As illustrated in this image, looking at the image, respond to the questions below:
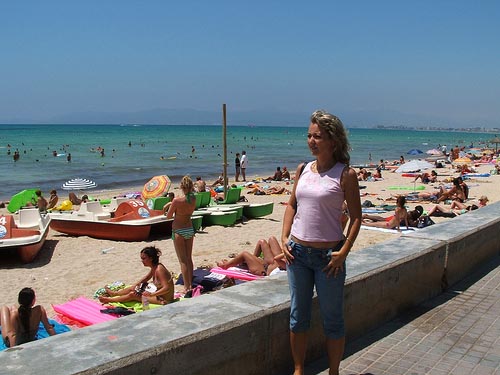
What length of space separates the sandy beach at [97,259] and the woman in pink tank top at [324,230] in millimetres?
4565

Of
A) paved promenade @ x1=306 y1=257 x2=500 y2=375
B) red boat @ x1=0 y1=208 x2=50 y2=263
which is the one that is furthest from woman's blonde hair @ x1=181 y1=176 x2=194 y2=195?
red boat @ x1=0 y1=208 x2=50 y2=263

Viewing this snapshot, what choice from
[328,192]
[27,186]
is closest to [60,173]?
[27,186]

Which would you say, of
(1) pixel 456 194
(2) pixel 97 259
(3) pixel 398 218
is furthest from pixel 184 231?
(1) pixel 456 194

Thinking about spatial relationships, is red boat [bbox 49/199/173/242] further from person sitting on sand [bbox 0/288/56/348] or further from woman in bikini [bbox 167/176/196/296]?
person sitting on sand [bbox 0/288/56/348]

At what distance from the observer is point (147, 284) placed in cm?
670

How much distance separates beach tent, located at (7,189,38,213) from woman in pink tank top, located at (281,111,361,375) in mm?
13394

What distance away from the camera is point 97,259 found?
9.55 meters

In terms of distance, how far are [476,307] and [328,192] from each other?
2.57m

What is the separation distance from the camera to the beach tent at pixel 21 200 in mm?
14641

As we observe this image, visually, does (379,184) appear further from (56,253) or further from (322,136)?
(322,136)

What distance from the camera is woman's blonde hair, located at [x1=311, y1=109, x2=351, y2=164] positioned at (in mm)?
2842

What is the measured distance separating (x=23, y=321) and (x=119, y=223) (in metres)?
5.90

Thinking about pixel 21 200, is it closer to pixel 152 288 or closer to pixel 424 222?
pixel 152 288

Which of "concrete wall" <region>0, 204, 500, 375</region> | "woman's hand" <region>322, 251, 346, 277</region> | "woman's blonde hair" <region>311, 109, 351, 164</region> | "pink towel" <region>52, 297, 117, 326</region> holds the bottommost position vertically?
"pink towel" <region>52, 297, 117, 326</region>
